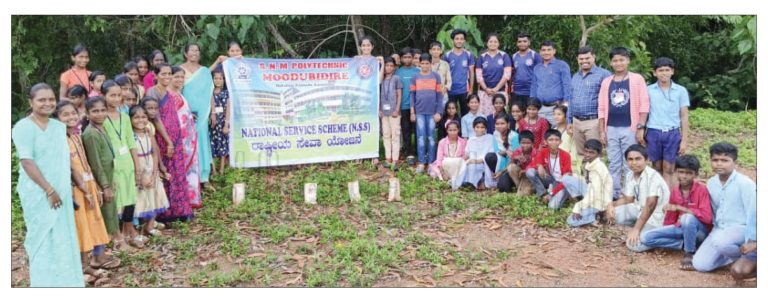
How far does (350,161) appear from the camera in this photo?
8.47m

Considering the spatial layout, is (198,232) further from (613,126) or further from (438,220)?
(613,126)

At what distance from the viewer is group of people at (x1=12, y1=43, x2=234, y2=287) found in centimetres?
410

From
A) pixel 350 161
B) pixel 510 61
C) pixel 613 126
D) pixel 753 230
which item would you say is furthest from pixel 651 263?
pixel 350 161

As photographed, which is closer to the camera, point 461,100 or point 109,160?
point 109,160

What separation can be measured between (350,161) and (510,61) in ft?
7.86

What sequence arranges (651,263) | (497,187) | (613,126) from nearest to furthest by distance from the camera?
(651,263) → (613,126) → (497,187)

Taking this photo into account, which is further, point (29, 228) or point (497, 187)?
point (497, 187)

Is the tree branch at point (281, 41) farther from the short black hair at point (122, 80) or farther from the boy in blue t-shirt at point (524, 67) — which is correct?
the short black hair at point (122, 80)

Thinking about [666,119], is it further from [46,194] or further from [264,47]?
[264,47]

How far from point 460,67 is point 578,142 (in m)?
2.01

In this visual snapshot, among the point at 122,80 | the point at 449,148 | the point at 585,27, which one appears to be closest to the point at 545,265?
the point at 449,148

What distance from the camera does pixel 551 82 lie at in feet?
23.9

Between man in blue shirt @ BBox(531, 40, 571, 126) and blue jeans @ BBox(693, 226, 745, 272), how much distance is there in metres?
2.80

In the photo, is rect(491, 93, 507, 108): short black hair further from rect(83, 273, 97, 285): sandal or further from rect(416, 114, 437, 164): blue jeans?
rect(83, 273, 97, 285): sandal
